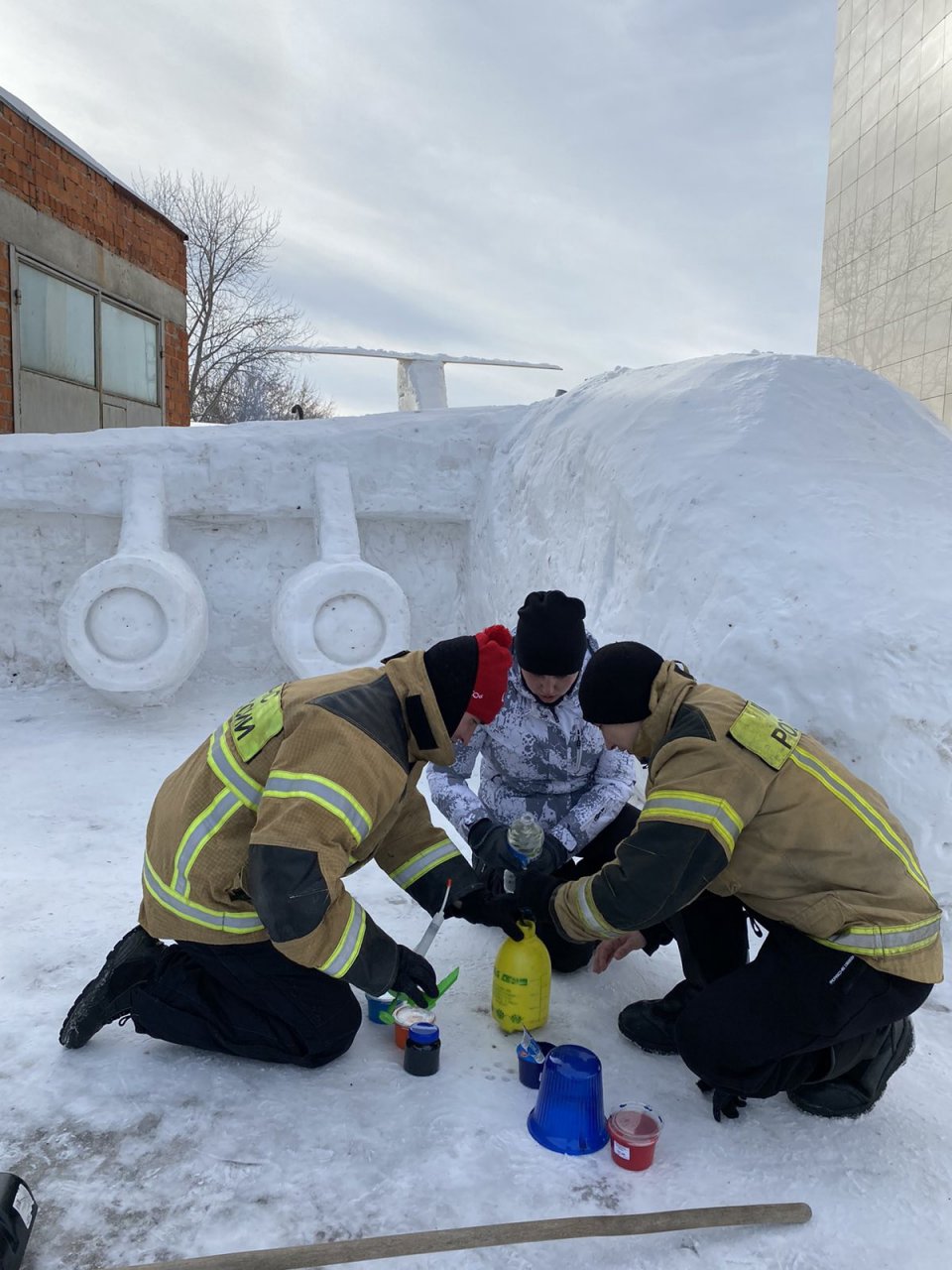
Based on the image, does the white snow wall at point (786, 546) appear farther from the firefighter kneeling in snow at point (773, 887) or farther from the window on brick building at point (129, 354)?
the window on brick building at point (129, 354)

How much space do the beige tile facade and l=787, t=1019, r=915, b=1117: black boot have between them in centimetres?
893

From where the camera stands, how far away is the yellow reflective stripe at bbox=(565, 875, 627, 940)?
1.85 m

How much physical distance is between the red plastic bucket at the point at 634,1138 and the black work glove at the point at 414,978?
46 cm

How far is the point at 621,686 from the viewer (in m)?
1.86

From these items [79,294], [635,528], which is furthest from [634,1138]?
[79,294]

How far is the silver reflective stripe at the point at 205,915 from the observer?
1.89 m

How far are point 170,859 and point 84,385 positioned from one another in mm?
8873

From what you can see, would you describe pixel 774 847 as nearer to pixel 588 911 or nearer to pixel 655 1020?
pixel 588 911

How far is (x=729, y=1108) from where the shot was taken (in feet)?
5.98

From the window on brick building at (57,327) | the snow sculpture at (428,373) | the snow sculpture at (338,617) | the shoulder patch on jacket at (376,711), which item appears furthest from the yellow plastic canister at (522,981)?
the window on brick building at (57,327)

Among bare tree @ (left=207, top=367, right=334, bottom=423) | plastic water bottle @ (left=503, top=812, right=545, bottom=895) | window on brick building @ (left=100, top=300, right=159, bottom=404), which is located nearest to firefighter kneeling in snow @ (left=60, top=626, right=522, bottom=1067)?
plastic water bottle @ (left=503, top=812, right=545, bottom=895)

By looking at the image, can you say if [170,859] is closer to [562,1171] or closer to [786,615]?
[562,1171]

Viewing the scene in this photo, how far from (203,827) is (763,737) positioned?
115 cm

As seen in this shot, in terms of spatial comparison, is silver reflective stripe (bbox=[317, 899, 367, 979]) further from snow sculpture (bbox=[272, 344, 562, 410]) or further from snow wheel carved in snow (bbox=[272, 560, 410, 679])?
snow sculpture (bbox=[272, 344, 562, 410])
